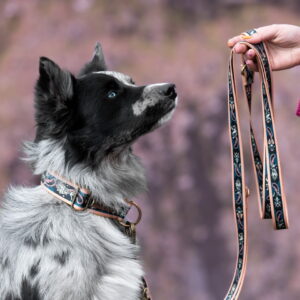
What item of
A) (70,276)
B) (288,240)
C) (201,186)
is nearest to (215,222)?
(201,186)

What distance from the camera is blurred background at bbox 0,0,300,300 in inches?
168

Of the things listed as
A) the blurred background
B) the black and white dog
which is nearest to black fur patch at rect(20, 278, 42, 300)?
the black and white dog

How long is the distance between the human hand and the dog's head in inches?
12.8

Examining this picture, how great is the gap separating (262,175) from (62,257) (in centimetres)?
86

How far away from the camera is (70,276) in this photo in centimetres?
190

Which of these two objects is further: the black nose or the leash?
the black nose

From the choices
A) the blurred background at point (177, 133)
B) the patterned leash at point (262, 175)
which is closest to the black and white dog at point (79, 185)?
the patterned leash at point (262, 175)

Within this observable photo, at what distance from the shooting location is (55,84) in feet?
6.73

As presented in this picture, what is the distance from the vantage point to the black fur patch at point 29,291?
1896mm

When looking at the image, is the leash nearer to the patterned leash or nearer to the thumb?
the patterned leash

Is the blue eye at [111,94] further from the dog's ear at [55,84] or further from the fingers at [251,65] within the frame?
the fingers at [251,65]

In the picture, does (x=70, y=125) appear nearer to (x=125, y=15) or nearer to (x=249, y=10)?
(x=125, y=15)

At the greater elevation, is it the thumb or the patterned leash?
the thumb

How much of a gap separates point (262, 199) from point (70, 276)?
2.57ft
